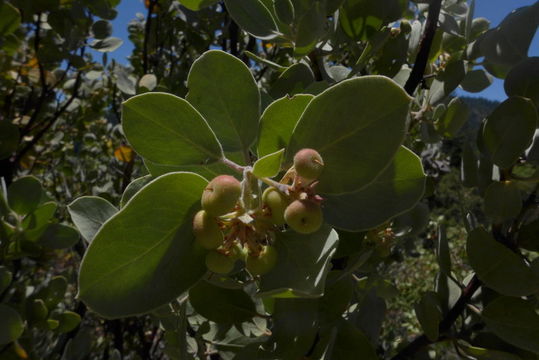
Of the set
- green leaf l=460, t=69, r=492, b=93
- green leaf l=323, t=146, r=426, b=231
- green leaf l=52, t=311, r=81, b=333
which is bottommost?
green leaf l=52, t=311, r=81, b=333

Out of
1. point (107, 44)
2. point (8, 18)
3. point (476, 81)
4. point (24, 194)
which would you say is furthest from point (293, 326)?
point (107, 44)

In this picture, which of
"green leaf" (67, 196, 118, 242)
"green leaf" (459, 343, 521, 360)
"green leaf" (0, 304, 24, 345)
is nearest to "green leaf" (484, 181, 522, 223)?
"green leaf" (459, 343, 521, 360)

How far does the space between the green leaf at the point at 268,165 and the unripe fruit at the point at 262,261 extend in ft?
0.36

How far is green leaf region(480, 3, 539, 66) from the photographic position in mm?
941

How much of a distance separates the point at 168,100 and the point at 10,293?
205cm

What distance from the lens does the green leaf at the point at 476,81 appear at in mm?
1372

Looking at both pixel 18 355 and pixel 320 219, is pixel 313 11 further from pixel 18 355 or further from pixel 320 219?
pixel 18 355

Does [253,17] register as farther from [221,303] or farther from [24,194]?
[24,194]

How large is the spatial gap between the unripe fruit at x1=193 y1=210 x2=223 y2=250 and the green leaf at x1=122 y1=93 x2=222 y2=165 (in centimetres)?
13

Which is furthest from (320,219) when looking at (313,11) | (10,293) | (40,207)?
(10,293)

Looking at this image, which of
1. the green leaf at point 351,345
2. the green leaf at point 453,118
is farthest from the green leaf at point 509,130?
the green leaf at point 351,345

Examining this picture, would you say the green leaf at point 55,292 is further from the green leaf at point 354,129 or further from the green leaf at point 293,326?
Result: the green leaf at point 354,129

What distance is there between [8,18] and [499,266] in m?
1.98

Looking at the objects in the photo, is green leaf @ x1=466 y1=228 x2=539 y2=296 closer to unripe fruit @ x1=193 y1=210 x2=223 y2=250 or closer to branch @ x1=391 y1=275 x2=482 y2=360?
branch @ x1=391 y1=275 x2=482 y2=360
